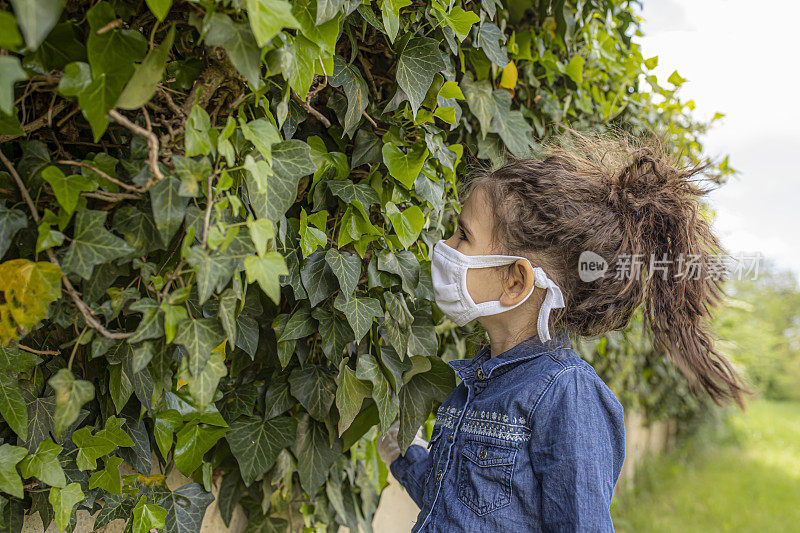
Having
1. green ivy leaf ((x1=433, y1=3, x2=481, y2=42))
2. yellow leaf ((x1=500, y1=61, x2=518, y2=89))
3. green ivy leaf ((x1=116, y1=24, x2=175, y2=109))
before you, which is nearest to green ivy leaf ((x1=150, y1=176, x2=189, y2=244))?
green ivy leaf ((x1=116, y1=24, x2=175, y2=109))

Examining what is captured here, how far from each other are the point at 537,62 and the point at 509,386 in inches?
45.5

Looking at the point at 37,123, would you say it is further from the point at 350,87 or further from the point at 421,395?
the point at 421,395

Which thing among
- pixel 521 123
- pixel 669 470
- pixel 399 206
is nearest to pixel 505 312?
pixel 399 206

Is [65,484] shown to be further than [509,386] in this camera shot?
No

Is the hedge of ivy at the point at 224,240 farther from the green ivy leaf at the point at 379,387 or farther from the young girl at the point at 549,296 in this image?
the young girl at the point at 549,296

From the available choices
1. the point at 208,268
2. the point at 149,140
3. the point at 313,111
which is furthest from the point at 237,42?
the point at 313,111

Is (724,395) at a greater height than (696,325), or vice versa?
(696,325)

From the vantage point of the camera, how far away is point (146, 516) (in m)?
0.99

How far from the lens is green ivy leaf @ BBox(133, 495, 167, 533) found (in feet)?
3.23

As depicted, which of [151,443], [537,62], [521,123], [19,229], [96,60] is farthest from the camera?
[537,62]

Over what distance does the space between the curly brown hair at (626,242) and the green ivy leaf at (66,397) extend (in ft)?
2.82

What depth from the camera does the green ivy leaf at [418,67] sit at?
1104mm

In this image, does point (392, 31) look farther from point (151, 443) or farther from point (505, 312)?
point (151, 443)

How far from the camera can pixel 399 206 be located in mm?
1287
